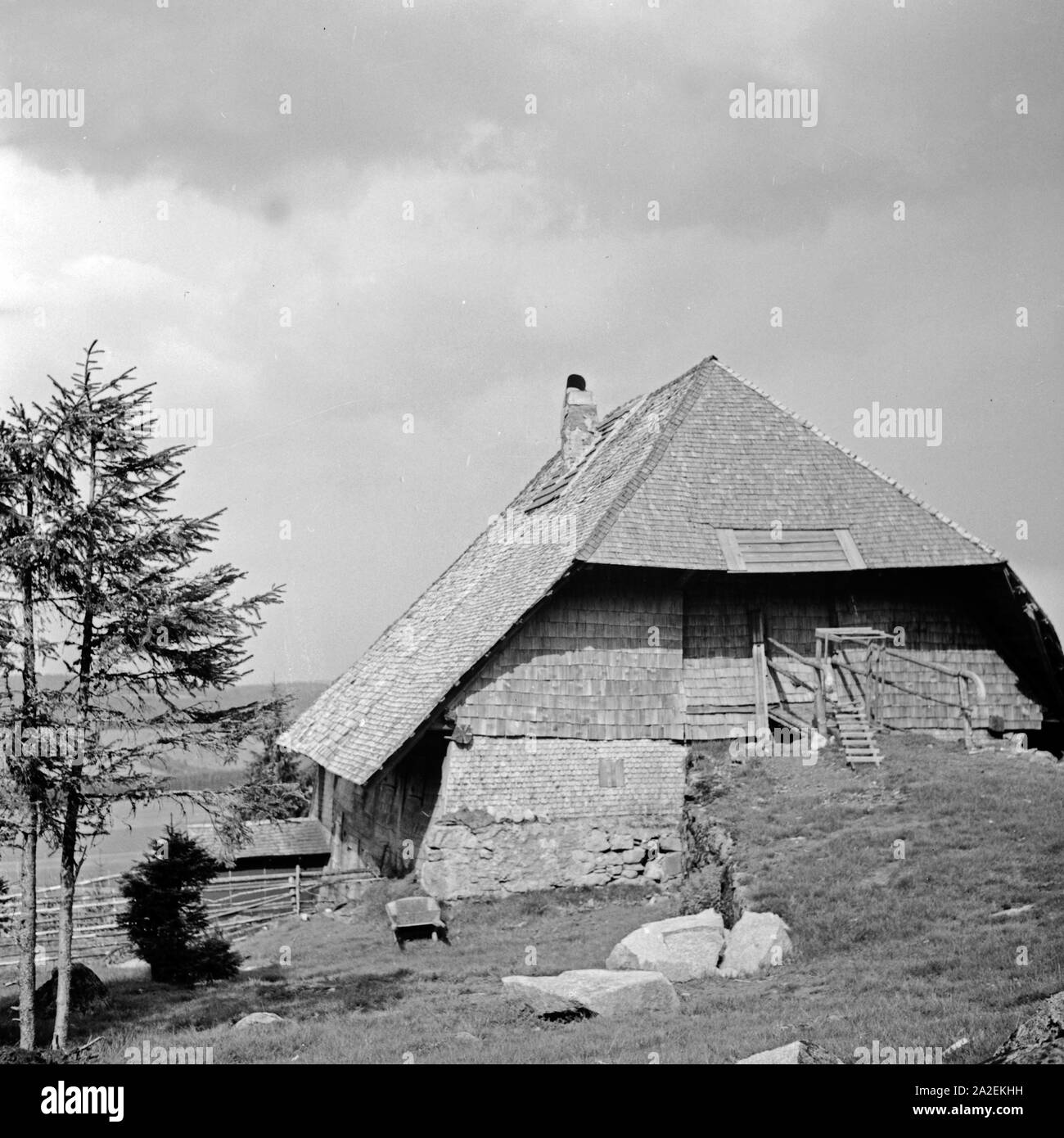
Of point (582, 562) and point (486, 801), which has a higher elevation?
point (582, 562)

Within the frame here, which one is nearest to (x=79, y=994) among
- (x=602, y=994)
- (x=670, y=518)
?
(x=602, y=994)

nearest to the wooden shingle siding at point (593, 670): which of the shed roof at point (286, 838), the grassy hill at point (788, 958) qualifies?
the grassy hill at point (788, 958)

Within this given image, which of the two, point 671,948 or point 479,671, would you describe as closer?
point 671,948

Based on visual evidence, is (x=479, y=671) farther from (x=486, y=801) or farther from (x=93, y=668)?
(x=93, y=668)

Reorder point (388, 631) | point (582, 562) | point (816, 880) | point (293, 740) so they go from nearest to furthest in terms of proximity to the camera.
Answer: point (816, 880) < point (582, 562) < point (293, 740) < point (388, 631)

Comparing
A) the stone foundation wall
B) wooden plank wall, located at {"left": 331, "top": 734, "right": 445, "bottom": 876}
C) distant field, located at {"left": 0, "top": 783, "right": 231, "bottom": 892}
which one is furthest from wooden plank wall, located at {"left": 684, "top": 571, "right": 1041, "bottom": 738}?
distant field, located at {"left": 0, "top": 783, "right": 231, "bottom": 892}

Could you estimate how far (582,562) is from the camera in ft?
57.8

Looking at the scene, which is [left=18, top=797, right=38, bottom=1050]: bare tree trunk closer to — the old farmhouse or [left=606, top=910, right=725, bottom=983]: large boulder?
[left=606, top=910, right=725, bottom=983]: large boulder

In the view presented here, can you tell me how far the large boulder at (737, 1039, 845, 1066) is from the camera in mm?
6547

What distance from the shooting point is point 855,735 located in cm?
1761

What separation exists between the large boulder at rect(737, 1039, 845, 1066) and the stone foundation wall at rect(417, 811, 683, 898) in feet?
35.8

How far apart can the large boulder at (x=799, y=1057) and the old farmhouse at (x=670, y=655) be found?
10.7 metres
